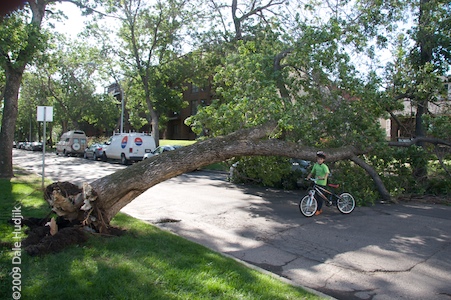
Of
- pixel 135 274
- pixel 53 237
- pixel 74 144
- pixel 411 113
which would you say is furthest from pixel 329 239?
pixel 74 144

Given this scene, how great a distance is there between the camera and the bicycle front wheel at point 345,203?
9.20 m

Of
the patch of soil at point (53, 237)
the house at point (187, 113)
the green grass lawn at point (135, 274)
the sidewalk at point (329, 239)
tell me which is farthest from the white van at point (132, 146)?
the green grass lawn at point (135, 274)

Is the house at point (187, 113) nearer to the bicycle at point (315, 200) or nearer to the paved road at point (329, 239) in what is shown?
the paved road at point (329, 239)

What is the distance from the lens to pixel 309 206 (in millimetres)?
8688

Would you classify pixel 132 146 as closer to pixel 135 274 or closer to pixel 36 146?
pixel 135 274

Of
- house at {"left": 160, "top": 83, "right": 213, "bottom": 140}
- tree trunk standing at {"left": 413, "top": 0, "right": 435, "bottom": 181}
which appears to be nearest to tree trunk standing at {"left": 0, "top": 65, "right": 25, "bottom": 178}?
tree trunk standing at {"left": 413, "top": 0, "right": 435, "bottom": 181}

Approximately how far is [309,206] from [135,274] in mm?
5415

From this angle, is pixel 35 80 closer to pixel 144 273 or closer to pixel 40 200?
pixel 40 200

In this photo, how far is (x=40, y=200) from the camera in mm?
8797

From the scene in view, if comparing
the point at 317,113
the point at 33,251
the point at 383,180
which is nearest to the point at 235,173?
the point at 317,113

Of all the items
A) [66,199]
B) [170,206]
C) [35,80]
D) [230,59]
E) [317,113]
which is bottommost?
[170,206]

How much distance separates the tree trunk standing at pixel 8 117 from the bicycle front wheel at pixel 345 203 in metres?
11.9

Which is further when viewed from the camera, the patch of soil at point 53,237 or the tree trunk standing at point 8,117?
the tree trunk standing at point 8,117

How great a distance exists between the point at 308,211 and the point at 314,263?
327cm
